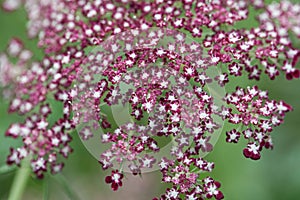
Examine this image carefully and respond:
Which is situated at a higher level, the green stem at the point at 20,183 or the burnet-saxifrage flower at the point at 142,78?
the burnet-saxifrage flower at the point at 142,78

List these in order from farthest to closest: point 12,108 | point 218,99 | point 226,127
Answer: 1. point 226,127
2. point 218,99
3. point 12,108

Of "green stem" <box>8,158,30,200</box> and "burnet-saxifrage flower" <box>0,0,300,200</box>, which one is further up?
"burnet-saxifrage flower" <box>0,0,300,200</box>

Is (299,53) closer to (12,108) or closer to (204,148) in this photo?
(204,148)

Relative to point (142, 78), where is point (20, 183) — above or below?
below

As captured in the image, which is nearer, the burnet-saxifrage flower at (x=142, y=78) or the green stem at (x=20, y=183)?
the burnet-saxifrage flower at (x=142, y=78)

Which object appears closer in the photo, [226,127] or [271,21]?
[271,21]

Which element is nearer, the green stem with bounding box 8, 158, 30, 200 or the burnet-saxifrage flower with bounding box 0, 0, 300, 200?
the burnet-saxifrage flower with bounding box 0, 0, 300, 200

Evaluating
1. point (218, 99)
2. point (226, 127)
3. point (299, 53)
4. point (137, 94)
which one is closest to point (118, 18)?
point (137, 94)

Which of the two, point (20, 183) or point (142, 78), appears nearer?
point (142, 78)
